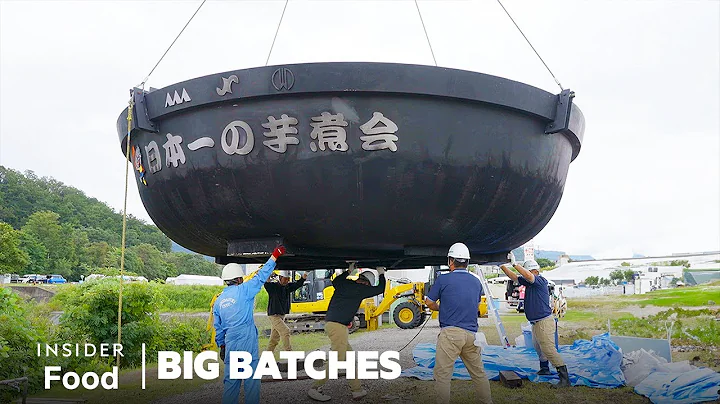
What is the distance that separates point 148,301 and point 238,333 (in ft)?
18.2

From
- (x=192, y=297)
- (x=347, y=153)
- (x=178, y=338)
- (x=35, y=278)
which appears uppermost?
(x=347, y=153)

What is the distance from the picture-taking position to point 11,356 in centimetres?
575

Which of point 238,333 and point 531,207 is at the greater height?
point 531,207

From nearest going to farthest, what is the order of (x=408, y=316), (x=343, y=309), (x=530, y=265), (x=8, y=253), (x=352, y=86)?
(x=352, y=86)
(x=343, y=309)
(x=530, y=265)
(x=408, y=316)
(x=8, y=253)

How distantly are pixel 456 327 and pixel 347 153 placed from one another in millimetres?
1916

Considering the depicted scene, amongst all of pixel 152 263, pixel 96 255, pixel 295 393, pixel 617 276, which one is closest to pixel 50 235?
pixel 96 255

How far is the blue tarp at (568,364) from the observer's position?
5.55 m

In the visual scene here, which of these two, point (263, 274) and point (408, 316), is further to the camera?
point (408, 316)

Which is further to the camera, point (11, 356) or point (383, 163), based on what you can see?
point (11, 356)

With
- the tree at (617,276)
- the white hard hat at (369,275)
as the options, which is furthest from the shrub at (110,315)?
the tree at (617,276)

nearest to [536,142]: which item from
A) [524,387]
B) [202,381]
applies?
[524,387]

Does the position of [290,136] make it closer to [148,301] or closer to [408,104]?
[408,104]

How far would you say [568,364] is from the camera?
618 centimetres

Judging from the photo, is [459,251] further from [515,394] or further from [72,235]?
[72,235]
